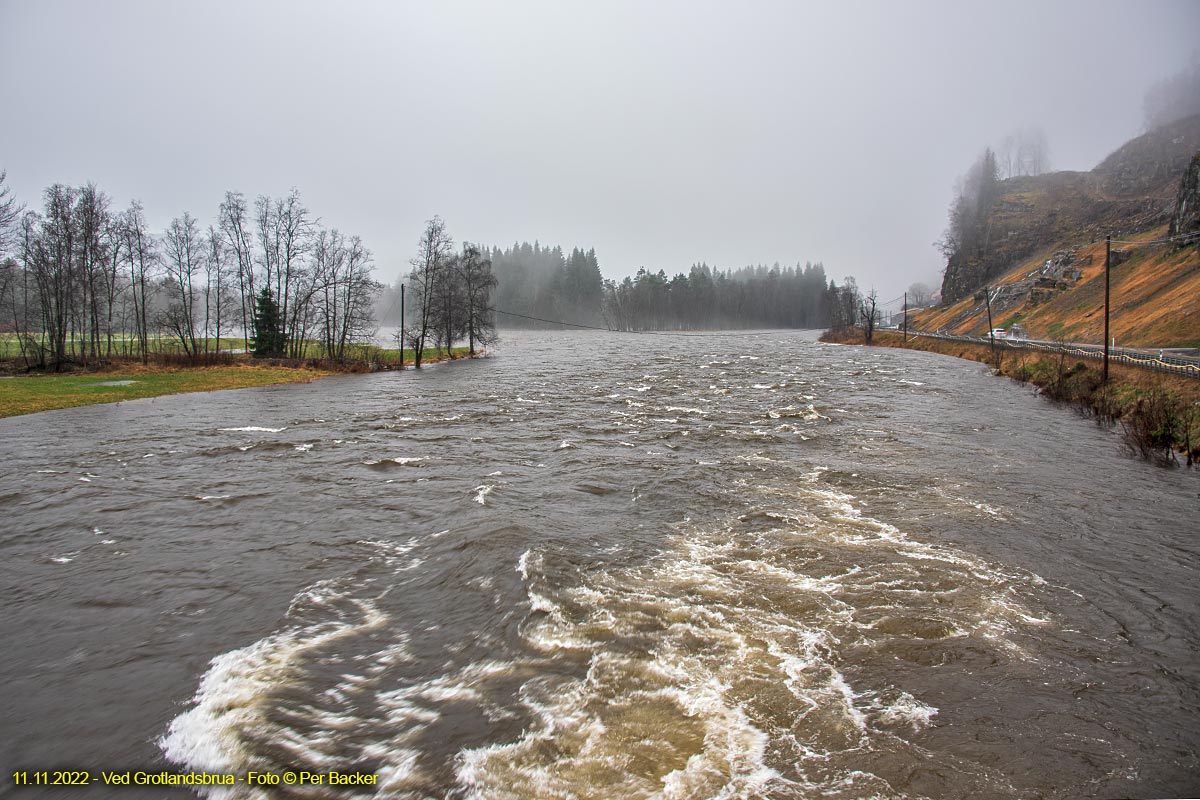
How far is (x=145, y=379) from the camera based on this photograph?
34.4m

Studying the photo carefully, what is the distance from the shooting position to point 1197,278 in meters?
53.1

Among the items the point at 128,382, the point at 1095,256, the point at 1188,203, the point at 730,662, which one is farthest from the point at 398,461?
the point at 1095,256

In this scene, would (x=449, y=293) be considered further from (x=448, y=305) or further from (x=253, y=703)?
(x=253, y=703)

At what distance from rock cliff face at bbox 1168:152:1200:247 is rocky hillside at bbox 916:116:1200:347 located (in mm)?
176

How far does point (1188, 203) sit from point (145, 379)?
109726 mm

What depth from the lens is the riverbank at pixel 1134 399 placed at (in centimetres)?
1653

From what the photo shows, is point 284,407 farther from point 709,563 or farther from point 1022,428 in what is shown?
point 1022,428

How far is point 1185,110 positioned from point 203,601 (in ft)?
855

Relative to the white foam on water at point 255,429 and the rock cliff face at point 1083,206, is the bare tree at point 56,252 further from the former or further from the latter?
the rock cliff face at point 1083,206

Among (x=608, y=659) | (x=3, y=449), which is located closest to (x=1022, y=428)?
(x=608, y=659)

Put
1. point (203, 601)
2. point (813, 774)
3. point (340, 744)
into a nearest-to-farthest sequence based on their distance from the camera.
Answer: point (813, 774) → point (340, 744) → point (203, 601)

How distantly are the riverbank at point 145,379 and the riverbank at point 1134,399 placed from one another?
125 feet

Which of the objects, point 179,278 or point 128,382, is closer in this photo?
point 128,382

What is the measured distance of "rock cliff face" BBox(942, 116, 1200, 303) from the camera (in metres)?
125
